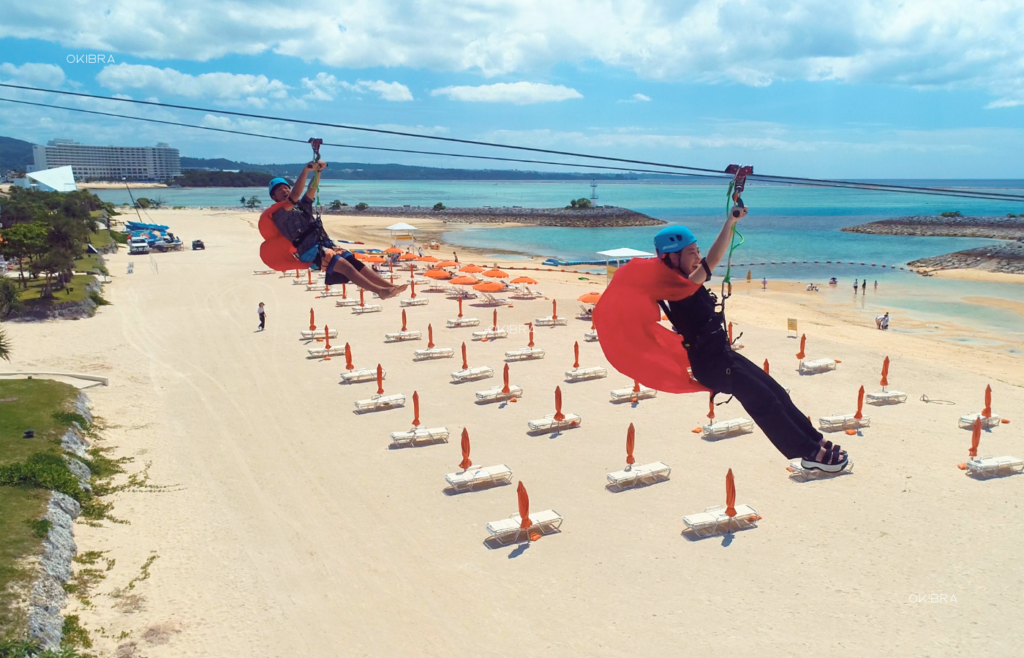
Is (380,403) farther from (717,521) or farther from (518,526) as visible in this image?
(717,521)

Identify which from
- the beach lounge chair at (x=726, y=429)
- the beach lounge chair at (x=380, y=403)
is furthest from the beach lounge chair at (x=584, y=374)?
the beach lounge chair at (x=380, y=403)

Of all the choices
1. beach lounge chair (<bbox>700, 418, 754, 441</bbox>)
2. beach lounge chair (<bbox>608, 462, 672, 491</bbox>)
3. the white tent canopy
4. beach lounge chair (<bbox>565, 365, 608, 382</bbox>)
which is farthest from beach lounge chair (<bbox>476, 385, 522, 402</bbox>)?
the white tent canopy

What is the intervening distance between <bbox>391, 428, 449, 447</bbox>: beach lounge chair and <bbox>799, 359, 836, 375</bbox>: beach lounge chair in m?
14.1

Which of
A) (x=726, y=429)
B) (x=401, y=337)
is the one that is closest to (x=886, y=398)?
(x=726, y=429)

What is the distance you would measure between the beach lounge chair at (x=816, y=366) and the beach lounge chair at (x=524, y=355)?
9.85m

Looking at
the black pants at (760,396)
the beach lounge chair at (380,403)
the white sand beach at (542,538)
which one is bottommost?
the white sand beach at (542,538)

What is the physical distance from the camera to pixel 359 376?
83.7 ft

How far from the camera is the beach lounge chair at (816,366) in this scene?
86.3 ft

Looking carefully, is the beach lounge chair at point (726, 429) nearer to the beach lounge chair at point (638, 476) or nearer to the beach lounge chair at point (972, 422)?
the beach lounge chair at point (638, 476)

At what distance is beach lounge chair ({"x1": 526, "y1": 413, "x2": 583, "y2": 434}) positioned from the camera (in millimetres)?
20547

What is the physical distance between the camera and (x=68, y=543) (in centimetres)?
1351

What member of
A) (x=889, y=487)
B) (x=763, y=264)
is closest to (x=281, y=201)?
(x=889, y=487)

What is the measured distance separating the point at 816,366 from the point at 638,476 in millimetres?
12714

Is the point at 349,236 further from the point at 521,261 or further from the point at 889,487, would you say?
the point at 889,487
